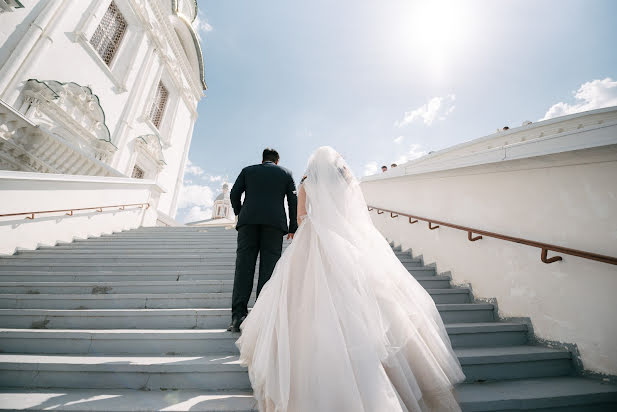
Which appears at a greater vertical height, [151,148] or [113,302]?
[151,148]

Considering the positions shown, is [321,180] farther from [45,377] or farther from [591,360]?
[591,360]

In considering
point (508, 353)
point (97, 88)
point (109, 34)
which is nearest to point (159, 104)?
point (109, 34)

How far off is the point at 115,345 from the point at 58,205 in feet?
15.2

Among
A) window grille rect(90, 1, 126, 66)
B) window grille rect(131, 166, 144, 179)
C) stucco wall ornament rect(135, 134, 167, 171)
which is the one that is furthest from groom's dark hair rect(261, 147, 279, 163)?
window grille rect(90, 1, 126, 66)

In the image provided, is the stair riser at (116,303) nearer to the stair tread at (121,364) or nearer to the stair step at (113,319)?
the stair step at (113,319)

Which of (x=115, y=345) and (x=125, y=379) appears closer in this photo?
(x=125, y=379)

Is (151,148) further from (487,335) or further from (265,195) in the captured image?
(487,335)

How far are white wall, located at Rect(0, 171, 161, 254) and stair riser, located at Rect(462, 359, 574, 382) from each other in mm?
6845

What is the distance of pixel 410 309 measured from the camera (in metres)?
1.57

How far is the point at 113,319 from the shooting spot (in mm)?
2498

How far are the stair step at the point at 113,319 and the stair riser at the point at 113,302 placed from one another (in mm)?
284

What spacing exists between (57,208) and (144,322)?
4.41 m

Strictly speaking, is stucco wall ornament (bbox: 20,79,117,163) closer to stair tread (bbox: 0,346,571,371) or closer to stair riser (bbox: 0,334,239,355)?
stair riser (bbox: 0,334,239,355)

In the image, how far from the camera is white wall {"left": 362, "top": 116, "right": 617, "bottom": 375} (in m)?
2.15
